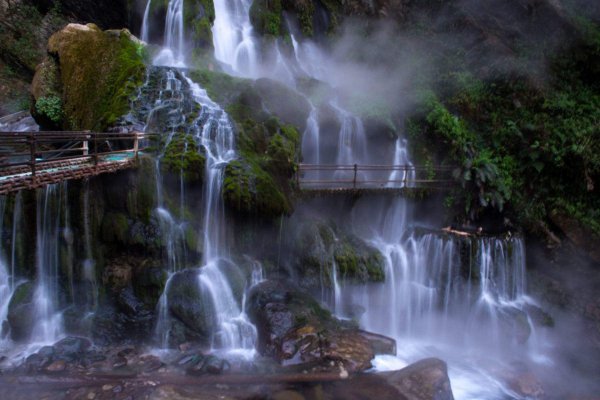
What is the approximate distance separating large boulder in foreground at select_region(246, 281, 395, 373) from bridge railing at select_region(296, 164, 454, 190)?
3.47m

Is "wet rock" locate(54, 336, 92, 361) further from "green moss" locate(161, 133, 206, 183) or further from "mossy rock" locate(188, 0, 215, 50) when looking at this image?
"mossy rock" locate(188, 0, 215, 50)

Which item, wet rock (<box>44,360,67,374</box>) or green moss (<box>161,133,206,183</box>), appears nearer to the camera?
wet rock (<box>44,360,67,374</box>)

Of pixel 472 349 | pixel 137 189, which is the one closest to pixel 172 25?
pixel 137 189

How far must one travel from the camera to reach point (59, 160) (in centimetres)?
782

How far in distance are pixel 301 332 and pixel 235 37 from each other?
1490 cm

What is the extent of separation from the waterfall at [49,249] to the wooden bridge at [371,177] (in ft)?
21.2

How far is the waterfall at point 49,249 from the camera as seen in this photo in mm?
8906

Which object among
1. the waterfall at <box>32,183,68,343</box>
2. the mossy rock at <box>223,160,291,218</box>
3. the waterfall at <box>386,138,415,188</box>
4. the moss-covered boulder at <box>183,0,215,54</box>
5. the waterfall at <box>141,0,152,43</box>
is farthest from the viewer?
the waterfall at <box>141,0,152,43</box>

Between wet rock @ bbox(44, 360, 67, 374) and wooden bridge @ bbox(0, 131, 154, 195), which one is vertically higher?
wooden bridge @ bbox(0, 131, 154, 195)

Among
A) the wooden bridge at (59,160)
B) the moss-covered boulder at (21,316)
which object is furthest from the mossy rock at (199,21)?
the moss-covered boulder at (21,316)

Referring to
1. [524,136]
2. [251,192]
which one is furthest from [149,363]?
[524,136]

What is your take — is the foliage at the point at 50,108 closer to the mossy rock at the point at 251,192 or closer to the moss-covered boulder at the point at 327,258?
the mossy rock at the point at 251,192

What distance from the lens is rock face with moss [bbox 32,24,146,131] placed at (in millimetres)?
10805

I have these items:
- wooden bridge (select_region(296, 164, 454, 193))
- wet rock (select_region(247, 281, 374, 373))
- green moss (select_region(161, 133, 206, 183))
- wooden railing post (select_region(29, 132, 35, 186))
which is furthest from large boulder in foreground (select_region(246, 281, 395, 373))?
Answer: wooden railing post (select_region(29, 132, 35, 186))
